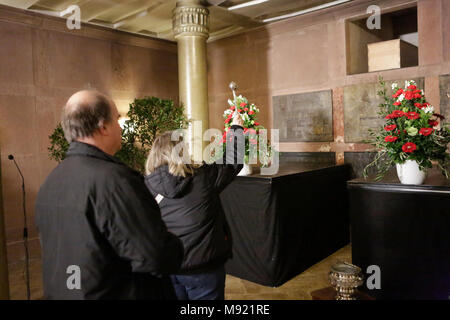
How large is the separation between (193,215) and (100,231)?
92 centimetres

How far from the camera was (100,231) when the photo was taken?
4.21 ft

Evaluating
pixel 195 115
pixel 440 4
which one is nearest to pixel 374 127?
pixel 440 4

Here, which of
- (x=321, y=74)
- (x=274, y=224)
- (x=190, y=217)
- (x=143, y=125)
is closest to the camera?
(x=190, y=217)

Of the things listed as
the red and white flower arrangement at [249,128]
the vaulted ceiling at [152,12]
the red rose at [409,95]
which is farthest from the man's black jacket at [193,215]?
the vaulted ceiling at [152,12]

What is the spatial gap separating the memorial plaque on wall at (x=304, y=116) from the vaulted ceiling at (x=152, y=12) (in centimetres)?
143

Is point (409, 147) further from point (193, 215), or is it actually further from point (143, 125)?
point (143, 125)

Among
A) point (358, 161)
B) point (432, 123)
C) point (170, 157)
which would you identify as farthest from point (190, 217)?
point (358, 161)

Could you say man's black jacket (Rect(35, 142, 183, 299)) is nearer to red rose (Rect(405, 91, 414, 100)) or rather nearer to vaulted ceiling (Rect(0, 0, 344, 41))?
red rose (Rect(405, 91, 414, 100))

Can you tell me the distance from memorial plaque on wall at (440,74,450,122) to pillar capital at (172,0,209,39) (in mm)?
3432

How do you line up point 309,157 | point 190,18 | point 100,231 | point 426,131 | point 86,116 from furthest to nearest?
1. point 309,157
2. point 190,18
3. point 426,131
4. point 86,116
5. point 100,231

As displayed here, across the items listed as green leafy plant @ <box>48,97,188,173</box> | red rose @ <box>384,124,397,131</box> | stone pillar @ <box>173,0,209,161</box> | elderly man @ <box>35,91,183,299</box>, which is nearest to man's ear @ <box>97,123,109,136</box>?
elderly man @ <box>35,91,183,299</box>

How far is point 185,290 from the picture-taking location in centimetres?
220

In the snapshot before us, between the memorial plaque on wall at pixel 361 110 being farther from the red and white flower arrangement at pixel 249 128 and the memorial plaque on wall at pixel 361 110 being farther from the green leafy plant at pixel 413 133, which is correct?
the green leafy plant at pixel 413 133

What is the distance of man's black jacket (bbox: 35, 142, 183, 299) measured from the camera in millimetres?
1269
